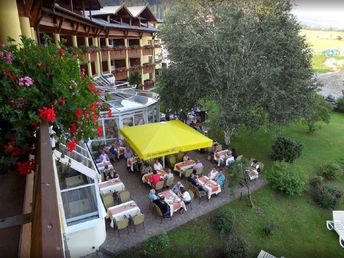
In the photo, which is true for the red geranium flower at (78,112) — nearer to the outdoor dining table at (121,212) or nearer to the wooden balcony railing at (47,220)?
the wooden balcony railing at (47,220)

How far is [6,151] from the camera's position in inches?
115

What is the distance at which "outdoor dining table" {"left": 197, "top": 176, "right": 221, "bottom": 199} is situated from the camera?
12.8 m

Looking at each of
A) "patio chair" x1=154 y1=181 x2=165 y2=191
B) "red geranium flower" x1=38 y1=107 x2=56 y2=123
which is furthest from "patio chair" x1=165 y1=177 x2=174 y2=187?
"red geranium flower" x1=38 y1=107 x2=56 y2=123

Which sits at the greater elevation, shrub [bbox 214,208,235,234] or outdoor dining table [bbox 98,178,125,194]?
outdoor dining table [bbox 98,178,125,194]

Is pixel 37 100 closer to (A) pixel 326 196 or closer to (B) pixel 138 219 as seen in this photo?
(B) pixel 138 219

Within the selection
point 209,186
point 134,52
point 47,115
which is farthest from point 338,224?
point 134,52

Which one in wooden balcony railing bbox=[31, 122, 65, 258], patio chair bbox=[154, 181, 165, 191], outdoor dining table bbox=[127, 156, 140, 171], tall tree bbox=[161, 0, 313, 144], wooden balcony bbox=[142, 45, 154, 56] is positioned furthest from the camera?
wooden balcony bbox=[142, 45, 154, 56]

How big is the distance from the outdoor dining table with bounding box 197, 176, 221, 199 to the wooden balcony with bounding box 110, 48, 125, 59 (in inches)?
846

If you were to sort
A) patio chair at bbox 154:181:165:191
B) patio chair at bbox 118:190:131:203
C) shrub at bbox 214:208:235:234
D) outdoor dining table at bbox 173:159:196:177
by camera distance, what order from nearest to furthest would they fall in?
shrub at bbox 214:208:235:234
patio chair at bbox 118:190:131:203
patio chair at bbox 154:181:165:191
outdoor dining table at bbox 173:159:196:177

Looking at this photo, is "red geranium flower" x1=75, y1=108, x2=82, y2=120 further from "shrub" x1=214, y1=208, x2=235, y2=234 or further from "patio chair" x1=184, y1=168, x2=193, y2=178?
"patio chair" x1=184, y1=168, x2=193, y2=178

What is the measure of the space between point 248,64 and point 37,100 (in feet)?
48.2

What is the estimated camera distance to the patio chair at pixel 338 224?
10997 millimetres

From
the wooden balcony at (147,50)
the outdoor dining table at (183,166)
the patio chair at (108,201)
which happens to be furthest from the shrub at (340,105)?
the patio chair at (108,201)

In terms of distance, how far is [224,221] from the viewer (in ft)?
35.9
